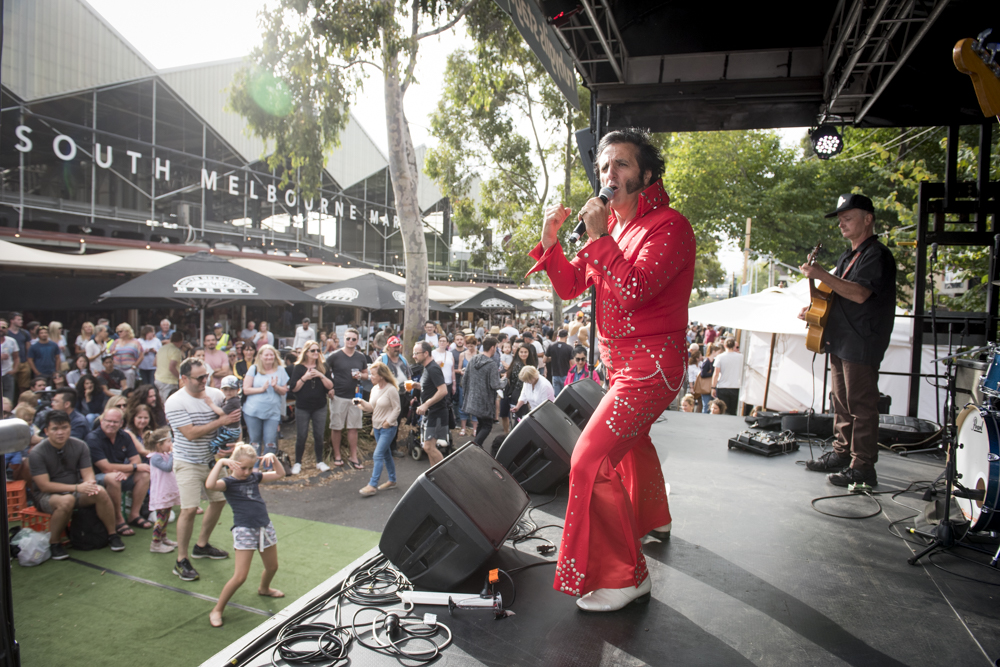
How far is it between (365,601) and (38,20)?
1902 cm

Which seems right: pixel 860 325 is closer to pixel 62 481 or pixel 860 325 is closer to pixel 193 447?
pixel 193 447

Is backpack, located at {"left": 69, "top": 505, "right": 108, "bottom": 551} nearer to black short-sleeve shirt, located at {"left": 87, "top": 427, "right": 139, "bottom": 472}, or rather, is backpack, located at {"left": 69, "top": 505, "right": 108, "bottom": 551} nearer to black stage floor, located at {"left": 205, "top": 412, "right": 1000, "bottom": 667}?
black short-sleeve shirt, located at {"left": 87, "top": 427, "right": 139, "bottom": 472}

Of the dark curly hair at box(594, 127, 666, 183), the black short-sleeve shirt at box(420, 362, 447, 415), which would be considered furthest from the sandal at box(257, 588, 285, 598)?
the dark curly hair at box(594, 127, 666, 183)

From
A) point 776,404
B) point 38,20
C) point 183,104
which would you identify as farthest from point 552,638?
point 183,104

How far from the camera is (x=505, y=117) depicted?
59.6 ft

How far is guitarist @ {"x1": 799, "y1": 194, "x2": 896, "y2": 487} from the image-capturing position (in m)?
3.55

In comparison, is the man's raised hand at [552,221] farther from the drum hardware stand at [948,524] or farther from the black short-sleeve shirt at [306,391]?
the black short-sleeve shirt at [306,391]

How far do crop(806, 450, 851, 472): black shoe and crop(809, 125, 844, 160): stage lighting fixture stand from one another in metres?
2.88

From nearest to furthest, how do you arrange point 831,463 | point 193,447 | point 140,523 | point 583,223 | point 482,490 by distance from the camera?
point 583,223 → point 482,490 → point 831,463 → point 193,447 → point 140,523

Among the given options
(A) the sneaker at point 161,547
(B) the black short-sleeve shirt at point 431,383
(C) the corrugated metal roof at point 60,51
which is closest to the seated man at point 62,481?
(A) the sneaker at point 161,547

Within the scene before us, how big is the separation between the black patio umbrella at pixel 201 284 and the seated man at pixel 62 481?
393 centimetres

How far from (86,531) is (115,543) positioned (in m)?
0.28

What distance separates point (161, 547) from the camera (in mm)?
5398

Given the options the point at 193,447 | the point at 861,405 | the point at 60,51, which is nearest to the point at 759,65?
the point at 861,405
